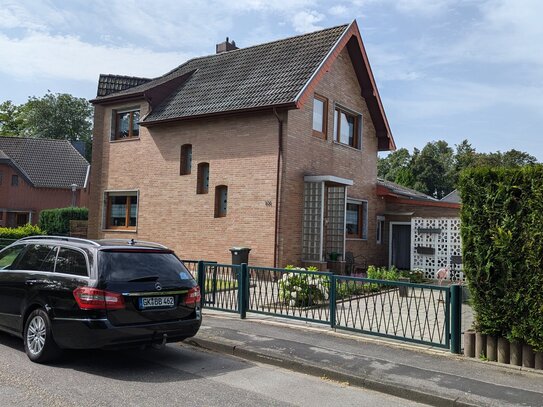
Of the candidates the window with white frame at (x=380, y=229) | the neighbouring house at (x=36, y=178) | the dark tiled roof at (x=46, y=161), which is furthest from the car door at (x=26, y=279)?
the dark tiled roof at (x=46, y=161)

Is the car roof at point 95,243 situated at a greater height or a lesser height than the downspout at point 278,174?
lesser

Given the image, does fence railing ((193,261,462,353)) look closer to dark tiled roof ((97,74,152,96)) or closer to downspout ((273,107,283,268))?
downspout ((273,107,283,268))

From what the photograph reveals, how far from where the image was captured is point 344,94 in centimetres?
1947

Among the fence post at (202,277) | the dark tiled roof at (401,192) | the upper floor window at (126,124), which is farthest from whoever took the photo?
the dark tiled roof at (401,192)

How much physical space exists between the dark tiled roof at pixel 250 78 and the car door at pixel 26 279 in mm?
10102

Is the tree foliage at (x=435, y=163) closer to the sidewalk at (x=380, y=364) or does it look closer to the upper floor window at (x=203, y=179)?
the upper floor window at (x=203, y=179)

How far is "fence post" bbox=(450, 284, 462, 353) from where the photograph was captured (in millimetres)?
7233

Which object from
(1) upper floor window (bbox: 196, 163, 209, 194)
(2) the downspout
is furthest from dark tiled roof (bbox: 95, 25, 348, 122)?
(1) upper floor window (bbox: 196, 163, 209, 194)

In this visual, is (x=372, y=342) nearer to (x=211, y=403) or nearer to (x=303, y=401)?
(x=303, y=401)

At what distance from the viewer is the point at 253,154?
16.9m

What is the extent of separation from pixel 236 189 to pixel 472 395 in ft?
40.4

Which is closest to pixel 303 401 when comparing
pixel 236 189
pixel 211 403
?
pixel 211 403

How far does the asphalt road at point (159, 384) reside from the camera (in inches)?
204

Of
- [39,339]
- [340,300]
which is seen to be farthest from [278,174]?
[39,339]
